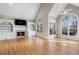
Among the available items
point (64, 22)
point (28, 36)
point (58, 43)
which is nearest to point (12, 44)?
point (28, 36)

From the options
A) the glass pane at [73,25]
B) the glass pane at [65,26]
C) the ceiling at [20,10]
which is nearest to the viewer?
the ceiling at [20,10]

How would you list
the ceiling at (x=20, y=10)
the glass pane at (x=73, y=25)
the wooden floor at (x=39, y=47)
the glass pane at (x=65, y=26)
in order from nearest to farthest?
the wooden floor at (x=39, y=47), the ceiling at (x=20, y=10), the glass pane at (x=73, y=25), the glass pane at (x=65, y=26)

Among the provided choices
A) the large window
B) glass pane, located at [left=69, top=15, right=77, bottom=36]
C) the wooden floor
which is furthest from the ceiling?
glass pane, located at [left=69, top=15, right=77, bottom=36]

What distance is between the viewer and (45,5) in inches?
119

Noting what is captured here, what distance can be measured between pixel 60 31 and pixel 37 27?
27.7 inches

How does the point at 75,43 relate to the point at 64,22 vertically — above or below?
below

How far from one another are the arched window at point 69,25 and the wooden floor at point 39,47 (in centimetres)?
27

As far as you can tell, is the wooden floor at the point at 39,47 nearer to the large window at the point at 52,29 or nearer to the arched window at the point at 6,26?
the large window at the point at 52,29

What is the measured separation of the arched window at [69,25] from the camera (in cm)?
305

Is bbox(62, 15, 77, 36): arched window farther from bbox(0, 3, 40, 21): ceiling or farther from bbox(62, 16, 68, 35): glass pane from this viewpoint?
bbox(0, 3, 40, 21): ceiling

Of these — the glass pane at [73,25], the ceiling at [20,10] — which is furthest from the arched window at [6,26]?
the glass pane at [73,25]

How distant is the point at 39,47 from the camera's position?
2.98 meters
